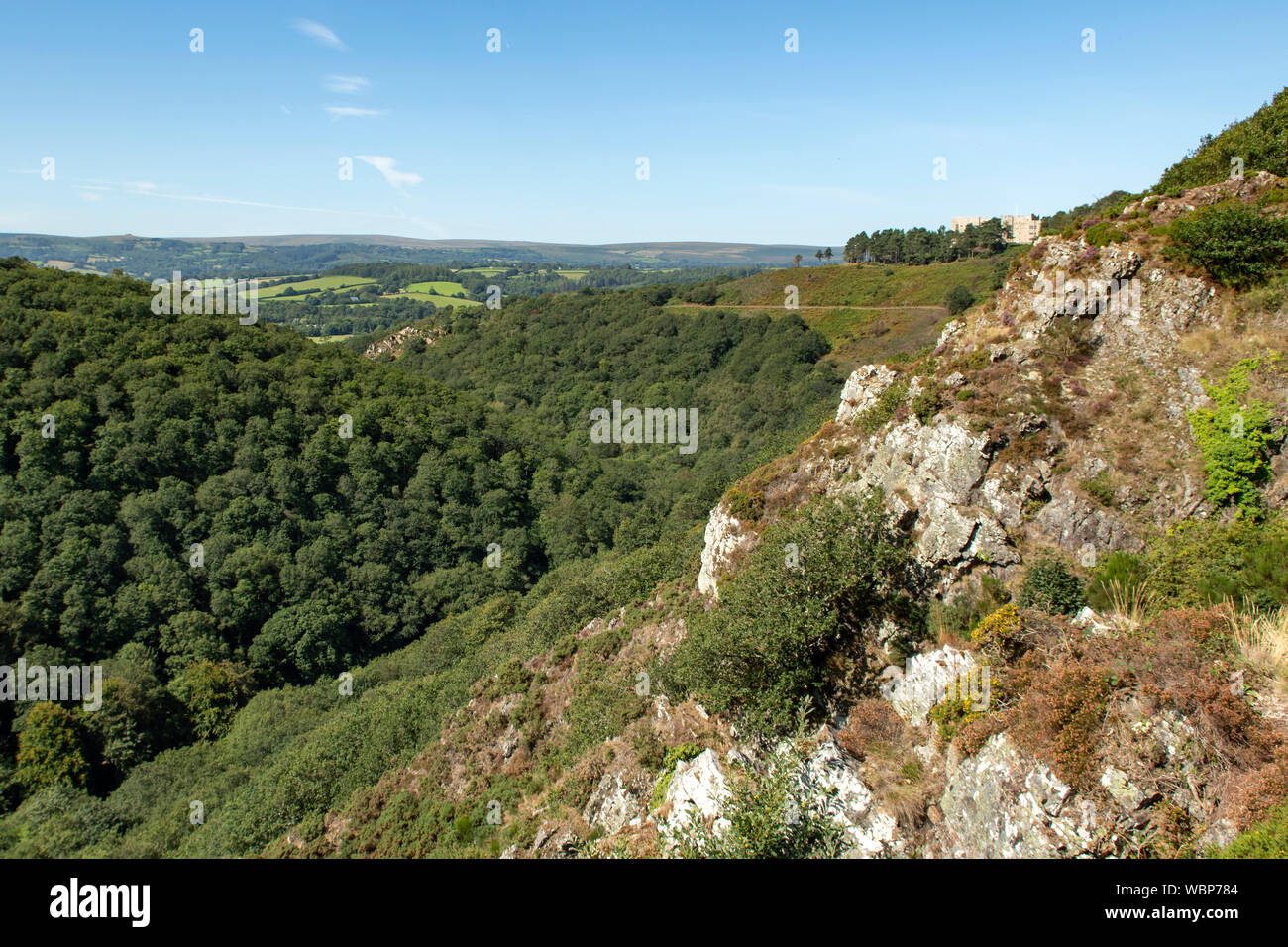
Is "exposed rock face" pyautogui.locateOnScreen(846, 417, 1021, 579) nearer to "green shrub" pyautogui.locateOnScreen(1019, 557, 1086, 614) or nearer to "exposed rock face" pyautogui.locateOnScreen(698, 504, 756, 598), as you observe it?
"green shrub" pyautogui.locateOnScreen(1019, 557, 1086, 614)

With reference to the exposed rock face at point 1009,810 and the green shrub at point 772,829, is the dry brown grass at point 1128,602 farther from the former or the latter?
the green shrub at point 772,829

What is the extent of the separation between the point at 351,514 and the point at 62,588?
24.1 metres

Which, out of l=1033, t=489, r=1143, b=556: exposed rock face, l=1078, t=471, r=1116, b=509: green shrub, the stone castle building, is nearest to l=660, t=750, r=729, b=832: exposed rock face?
l=1033, t=489, r=1143, b=556: exposed rock face

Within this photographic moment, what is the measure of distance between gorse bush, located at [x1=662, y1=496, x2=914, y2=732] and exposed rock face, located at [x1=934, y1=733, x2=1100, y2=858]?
4.98 m

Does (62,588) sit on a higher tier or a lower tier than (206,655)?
higher

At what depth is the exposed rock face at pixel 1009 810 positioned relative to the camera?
32.8 feet

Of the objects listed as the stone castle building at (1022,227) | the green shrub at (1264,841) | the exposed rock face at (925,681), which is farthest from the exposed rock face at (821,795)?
the stone castle building at (1022,227)

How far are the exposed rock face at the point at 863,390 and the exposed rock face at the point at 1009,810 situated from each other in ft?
63.6

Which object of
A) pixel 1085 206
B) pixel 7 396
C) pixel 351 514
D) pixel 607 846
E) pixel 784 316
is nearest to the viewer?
pixel 607 846

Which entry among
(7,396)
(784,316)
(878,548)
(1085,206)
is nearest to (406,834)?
(878,548)

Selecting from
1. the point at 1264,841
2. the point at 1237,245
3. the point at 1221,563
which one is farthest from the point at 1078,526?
the point at 1264,841

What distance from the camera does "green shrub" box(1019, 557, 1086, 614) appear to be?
15312 mm

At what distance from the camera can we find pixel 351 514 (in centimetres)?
7094
